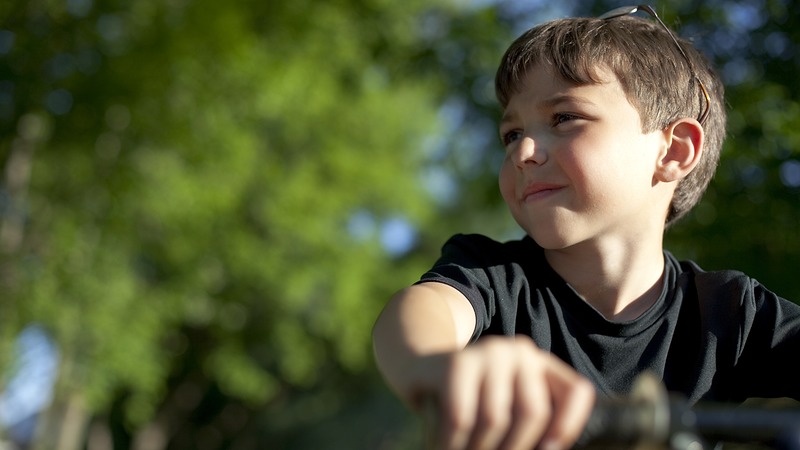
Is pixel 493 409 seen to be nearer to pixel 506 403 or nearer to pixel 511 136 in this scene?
pixel 506 403

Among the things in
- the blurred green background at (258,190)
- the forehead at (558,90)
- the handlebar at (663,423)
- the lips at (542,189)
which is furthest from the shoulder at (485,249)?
the blurred green background at (258,190)

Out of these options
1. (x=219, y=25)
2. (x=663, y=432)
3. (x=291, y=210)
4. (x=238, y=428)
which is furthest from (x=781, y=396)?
(x=238, y=428)

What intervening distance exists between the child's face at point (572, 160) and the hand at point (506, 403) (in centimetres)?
103

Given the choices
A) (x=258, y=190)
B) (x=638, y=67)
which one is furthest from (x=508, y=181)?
(x=258, y=190)

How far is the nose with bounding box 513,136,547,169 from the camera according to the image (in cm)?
201

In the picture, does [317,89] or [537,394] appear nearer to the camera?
[537,394]

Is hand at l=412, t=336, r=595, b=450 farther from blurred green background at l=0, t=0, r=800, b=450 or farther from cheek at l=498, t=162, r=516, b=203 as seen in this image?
blurred green background at l=0, t=0, r=800, b=450

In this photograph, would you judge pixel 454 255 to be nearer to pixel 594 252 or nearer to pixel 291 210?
pixel 594 252

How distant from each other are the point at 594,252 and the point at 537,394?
1207 mm

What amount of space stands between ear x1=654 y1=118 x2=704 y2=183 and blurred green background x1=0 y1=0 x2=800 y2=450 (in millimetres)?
2503

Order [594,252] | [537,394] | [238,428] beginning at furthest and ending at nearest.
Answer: [238,428] < [594,252] < [537,394]

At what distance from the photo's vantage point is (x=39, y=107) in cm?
1166

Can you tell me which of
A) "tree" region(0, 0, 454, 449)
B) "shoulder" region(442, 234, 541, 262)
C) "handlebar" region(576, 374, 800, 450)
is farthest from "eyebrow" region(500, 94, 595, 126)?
"tree" region(0, 0, 454, 449)

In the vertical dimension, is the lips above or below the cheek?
above
